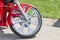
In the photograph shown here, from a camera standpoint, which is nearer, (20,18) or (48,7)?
(20,18)

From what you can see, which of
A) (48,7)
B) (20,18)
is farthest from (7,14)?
(48,7)

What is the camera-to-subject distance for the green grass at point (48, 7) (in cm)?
762

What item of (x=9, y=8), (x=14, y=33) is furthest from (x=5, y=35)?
(x=9, y=8)

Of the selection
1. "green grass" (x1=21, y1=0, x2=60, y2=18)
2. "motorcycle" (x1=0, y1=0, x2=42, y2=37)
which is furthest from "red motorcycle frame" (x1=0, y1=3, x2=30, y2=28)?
"green grass" (x1=21, y1=0, x2=60, y2=18)

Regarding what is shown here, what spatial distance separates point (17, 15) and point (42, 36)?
783 millimetres

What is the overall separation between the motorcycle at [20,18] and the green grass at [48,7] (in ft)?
4.97

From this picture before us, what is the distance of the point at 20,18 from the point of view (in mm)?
5953

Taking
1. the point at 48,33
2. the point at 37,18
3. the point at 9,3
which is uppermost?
the point at 9,3

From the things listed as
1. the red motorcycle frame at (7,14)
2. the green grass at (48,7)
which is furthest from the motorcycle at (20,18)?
the green grass at (48,7)

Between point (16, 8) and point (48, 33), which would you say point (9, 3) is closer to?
point (16, 8)

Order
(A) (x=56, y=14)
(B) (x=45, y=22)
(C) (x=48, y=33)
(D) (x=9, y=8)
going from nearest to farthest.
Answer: (D) (x=9, y=8), (C) (x=48, y=33), (B) (x=45, y=22), (A) (x=56, y=14)

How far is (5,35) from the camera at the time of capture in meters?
6.16

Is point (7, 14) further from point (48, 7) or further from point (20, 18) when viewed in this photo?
point (48, 7)

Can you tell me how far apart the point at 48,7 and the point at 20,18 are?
7.99ft
